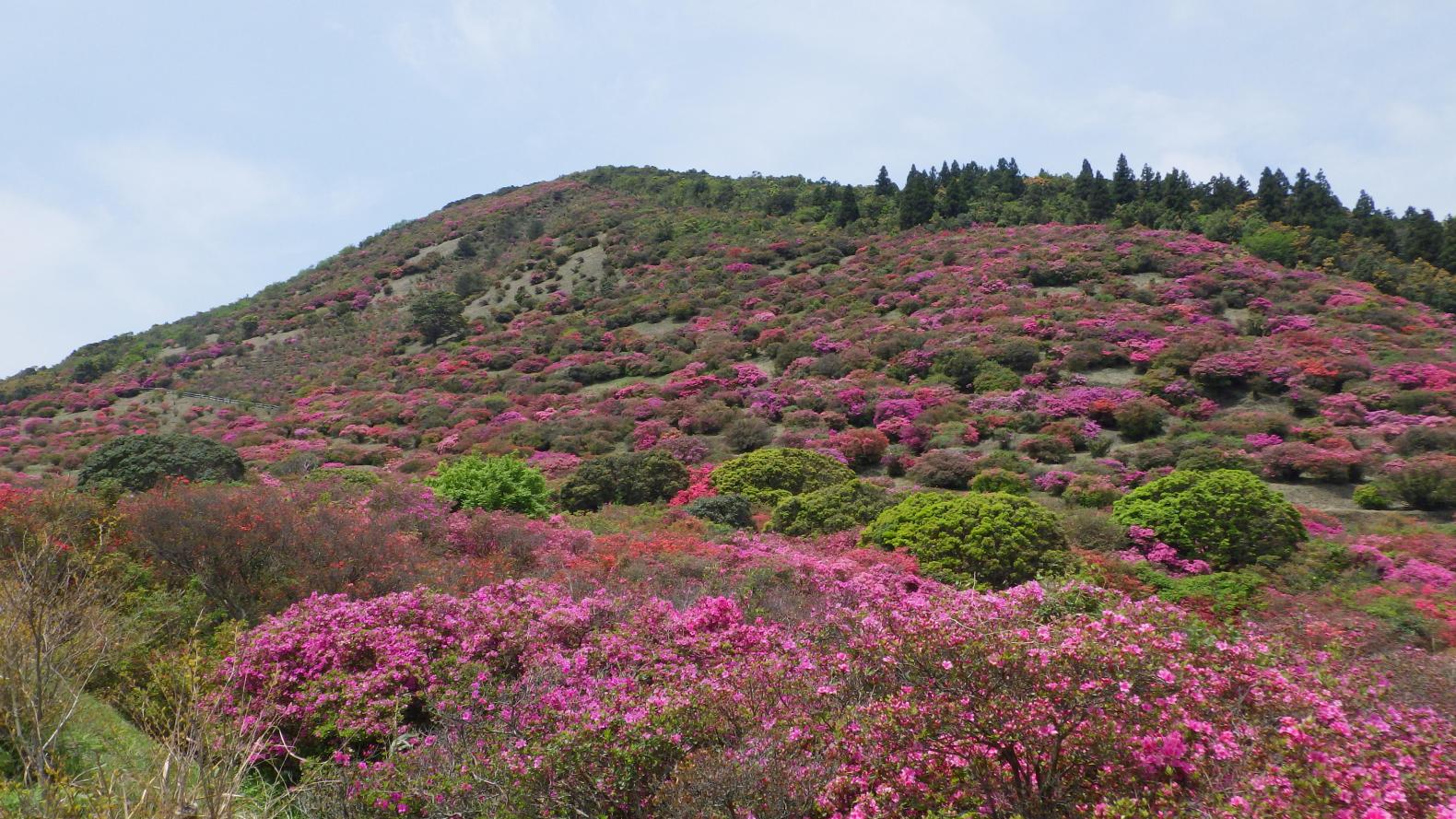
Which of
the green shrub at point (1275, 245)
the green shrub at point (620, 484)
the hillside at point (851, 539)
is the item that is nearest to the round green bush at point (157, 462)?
the hillside at point (851, 539)

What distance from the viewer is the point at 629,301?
141 feet

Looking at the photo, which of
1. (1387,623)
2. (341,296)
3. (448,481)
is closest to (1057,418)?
(1387,623)

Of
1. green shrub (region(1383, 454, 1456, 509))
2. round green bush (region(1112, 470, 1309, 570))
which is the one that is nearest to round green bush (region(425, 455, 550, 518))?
round green bush (region(1112, 470, 1309, 570))

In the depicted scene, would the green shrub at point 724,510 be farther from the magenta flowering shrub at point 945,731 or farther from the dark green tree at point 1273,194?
the dark green tree at point 1273,194

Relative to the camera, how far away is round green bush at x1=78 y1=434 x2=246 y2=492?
578 inches

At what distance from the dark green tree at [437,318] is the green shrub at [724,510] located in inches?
1265

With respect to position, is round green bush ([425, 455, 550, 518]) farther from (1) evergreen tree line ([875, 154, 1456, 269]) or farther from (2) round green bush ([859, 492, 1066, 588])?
(1) evergreen tree line ([875, 154, 1456, 269])

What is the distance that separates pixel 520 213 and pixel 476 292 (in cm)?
1811

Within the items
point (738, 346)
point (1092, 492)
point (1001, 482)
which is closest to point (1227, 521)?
point (1092, 492)

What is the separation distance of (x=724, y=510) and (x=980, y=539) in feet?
19.0

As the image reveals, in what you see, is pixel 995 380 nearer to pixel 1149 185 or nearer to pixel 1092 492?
pixel 1092 492

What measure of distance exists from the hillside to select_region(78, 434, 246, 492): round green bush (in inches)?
38.4

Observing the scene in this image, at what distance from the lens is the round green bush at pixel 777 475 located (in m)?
16.8

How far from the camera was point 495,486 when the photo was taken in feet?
50.3
